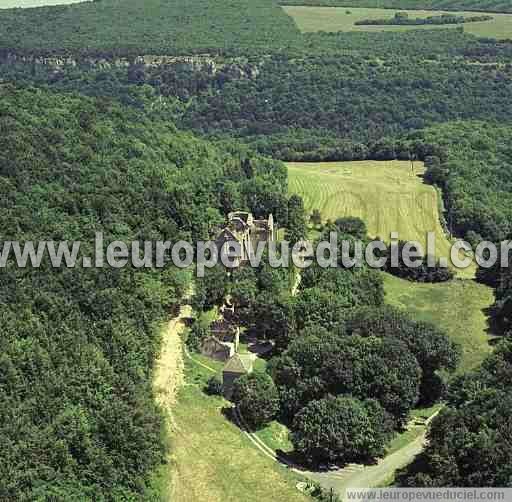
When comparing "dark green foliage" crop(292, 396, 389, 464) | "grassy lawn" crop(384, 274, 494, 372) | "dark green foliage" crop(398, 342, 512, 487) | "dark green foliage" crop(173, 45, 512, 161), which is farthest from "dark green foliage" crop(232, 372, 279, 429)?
"dark green foliage" crop(173, 45, 512, 161)

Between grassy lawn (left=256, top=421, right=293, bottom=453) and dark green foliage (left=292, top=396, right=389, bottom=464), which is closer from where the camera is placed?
dark green foliage (left=292, top=396, right=389, bottom=464)

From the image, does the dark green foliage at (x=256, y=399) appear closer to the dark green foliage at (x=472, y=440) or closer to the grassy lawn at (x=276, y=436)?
the grassy lawn at (x=276, y=436)

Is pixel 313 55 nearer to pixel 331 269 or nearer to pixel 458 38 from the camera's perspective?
pixel 458 38

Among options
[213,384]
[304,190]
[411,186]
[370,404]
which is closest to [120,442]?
[213,384]

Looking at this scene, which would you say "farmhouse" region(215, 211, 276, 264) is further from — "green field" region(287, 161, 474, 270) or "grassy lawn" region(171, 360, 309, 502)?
"grassy lawn" region(171, 360, 309, 502)

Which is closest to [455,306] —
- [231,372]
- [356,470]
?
[231,372]

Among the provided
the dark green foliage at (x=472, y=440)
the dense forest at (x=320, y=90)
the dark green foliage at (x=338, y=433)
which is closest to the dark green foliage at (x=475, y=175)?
the dense forest at (x=320, y=90)
